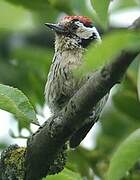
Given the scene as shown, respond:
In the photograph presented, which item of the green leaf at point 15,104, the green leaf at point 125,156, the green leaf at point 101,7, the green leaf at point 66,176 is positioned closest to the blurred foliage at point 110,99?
the green leaf at point 66,176

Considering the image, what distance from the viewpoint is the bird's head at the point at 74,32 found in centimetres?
347

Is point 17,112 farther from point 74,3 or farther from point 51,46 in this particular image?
point 51,46

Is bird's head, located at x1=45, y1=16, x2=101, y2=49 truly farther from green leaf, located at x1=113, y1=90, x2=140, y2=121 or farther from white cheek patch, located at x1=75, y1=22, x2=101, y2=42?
green leaf, located at x1=113, y1=90, x2=140, y2=121

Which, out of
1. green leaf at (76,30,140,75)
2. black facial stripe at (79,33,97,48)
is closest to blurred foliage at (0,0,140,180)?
black facial stripe at (79,33,97,48)

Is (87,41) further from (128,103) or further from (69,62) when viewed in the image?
(128,103)

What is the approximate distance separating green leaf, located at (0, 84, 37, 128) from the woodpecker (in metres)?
0.97

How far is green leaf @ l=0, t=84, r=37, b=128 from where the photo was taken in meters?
1.77

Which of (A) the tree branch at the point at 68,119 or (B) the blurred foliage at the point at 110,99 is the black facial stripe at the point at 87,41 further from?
(A) the tree branch at the point at 68,119

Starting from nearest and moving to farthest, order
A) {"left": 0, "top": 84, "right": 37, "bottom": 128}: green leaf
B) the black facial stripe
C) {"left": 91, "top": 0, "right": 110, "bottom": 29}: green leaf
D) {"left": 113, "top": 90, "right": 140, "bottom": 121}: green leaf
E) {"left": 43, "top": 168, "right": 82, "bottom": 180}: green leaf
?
{"left": 91, "top": 0, "right": 110, "bottom": 29}: green leaf, {"left": 0, "top": 84, "right": 37, "bottom": 128}: green leaf, {"left": 43, "top": 168, "right": 82, "bottom": 180}: green leaf, {"left": 113, "top": 90, "right": 140, "bottom": 121}: green leaf, the black facial stripe

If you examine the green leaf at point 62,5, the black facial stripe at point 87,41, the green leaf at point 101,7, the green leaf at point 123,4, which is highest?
the green leaf at point 101,7

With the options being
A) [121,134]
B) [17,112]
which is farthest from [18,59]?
[17,112]

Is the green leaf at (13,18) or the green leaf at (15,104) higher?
the green leaf at (15,104)

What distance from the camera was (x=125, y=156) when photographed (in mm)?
1561

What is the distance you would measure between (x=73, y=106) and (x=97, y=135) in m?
1.98
